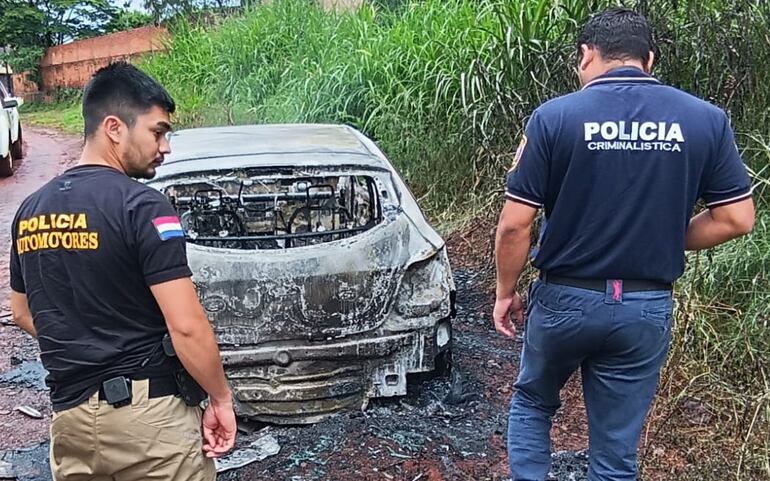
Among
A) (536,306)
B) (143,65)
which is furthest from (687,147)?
(143,65)

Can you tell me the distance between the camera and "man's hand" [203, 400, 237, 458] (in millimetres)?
2025

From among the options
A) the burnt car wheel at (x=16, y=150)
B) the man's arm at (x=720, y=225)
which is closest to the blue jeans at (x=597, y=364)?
the man's arm at (x=720, y=225)

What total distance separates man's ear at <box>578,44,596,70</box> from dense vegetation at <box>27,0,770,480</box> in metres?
1.35

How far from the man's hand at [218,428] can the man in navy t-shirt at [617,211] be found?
102 centimetres

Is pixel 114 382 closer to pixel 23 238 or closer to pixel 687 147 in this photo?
pixel 23 238

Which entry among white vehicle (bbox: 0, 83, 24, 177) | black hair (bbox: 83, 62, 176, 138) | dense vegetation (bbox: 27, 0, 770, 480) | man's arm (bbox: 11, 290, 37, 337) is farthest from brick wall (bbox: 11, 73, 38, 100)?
black hair (bbox: 83, 62, 176, 138)

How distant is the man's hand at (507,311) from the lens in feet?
8.39

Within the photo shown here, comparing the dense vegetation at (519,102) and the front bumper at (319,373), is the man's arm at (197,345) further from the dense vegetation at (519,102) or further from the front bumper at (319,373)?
the dense vegetation at (519,102)

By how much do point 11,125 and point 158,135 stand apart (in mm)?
12014

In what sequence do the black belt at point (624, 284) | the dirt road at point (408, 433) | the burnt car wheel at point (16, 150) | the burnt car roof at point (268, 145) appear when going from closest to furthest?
the black belt at point (624, 284), the dirt road at point (408, 433), the burnt car roof at point (268, 145), the burnt car wheel at point (16, 150)

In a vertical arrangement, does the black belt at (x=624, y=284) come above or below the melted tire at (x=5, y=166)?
above

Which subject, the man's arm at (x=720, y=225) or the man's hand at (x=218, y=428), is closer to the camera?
the man's hand at (x=218, y=428)

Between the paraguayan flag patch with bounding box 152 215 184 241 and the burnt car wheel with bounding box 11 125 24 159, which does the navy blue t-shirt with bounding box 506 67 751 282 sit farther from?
the burnt car wheel with bounding box 11 125 24 159

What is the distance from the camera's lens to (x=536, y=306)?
250 cm
